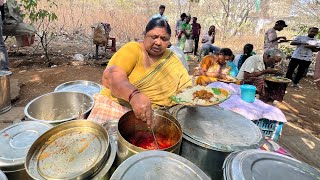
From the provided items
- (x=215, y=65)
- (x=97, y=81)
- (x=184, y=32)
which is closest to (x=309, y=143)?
(x=215, y=65)

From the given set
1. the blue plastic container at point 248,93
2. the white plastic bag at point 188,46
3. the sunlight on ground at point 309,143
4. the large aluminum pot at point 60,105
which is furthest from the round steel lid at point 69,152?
the white plastic bag at point 188,46

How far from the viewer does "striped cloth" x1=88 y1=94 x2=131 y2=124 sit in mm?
1900

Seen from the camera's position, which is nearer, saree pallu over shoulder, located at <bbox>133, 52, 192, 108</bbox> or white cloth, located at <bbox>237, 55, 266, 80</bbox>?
saree pallu over shoulder, located at <bbox>133, 52, 192, 108</bbox>

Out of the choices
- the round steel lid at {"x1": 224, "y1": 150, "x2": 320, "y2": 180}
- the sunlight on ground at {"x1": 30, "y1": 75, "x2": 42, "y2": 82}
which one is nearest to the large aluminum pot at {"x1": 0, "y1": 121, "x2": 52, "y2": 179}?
the round steel lid at {"x1": 224, "y1": 150, "x2": 320, "y2": 180}

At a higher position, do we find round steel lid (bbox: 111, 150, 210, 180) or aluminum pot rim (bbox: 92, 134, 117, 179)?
round steel lid (bbox: 111, 150, 210, 180)

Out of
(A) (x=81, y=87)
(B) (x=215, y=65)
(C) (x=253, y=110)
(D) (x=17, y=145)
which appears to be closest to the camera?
(D) (x=17, y=145)

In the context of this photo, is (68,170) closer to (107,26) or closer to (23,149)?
(23,149)

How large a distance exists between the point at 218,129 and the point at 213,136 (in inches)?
5.2

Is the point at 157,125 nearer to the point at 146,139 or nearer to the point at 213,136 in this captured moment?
the point at 146,139

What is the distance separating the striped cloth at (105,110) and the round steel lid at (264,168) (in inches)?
44.6

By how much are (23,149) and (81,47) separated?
8.96 meters

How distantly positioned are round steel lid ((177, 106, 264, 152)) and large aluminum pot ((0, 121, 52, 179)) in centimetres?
98

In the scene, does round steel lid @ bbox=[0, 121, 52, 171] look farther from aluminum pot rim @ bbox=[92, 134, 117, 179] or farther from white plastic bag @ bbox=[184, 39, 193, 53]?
white plastic bag @ bbox=[184, 39, 193, 53]

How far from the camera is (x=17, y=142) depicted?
1384mm
